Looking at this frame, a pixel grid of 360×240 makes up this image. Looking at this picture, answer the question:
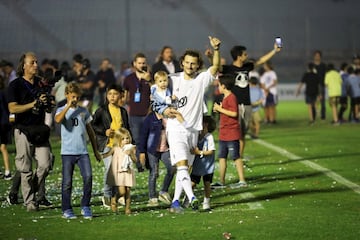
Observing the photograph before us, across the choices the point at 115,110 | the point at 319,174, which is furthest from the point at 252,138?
the point at 115,110

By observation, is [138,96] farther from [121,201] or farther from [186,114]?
[186,114]

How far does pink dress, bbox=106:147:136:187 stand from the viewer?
472 inches

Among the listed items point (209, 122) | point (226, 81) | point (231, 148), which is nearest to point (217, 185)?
point (231, 148)

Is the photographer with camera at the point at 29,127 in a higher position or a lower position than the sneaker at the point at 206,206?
higher

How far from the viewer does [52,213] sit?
12.3 metres

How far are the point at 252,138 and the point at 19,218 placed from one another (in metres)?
14.6

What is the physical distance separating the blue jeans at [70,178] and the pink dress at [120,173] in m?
0.36

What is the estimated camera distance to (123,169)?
39.3ft

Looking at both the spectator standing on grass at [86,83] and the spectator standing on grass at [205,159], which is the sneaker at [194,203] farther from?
the spectator standing on grass at [86,83]

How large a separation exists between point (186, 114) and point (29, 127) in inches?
78.2

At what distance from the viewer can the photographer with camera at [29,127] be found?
40.3ft

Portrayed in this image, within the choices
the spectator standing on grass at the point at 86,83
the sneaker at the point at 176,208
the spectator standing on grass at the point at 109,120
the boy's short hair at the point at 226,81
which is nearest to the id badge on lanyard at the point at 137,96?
the boy's short hair at the point at 226,81

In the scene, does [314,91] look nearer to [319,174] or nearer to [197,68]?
[319,174]

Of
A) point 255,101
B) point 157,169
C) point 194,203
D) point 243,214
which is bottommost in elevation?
point 243,214
